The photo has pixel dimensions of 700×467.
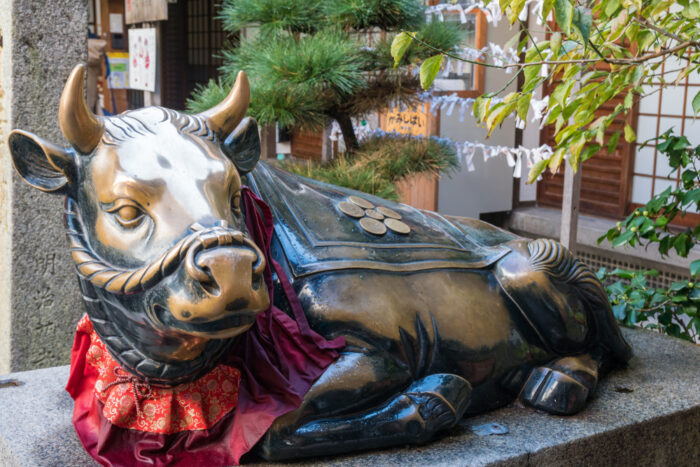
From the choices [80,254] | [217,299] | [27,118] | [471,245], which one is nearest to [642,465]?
[471,245]

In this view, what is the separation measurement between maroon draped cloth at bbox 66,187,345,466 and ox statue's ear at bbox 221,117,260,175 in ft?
0.43

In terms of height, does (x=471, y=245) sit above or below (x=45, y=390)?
above

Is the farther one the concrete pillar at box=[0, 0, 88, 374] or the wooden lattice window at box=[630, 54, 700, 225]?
the wooden lattice window at box=[630, 54, 700, 225]

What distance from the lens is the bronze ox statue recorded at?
5.20 feet

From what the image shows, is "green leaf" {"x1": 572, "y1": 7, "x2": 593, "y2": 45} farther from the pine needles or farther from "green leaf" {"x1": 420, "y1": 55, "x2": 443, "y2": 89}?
the pine needles

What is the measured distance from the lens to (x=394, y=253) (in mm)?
2270

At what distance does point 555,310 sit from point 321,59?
7.13ft

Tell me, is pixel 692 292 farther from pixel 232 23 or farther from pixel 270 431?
pixel 232 23

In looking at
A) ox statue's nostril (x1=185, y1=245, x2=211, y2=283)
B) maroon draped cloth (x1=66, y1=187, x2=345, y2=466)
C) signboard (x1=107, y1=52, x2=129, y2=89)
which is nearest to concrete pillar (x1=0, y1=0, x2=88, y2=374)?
maroon draped cloth (x1=66, y1=187, x2=345, y2=466)

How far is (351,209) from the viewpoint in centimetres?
233

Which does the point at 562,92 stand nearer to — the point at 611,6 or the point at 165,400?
the point at 611,6

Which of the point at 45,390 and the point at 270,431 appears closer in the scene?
the point at 270,431

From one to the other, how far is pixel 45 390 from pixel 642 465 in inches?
72.3

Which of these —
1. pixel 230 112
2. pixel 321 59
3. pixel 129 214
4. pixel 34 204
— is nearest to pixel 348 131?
pixel 321 59
